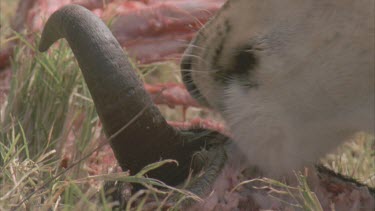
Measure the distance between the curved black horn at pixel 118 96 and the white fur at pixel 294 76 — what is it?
16cm

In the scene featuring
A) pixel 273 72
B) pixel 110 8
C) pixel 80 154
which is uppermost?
pixel 273 72

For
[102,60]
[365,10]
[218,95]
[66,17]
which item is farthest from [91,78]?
[365,10]

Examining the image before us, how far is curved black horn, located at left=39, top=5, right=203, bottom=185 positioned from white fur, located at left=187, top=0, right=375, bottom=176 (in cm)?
16

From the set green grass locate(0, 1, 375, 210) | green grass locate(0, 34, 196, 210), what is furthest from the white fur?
green grass locate(0, 34, 196, 210)

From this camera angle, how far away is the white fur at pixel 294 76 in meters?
1.47

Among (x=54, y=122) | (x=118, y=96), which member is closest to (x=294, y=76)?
(x=118, y=96)

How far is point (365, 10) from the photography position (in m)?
1.43

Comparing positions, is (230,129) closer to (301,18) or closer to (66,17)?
(301,18)

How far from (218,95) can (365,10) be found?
370 mm

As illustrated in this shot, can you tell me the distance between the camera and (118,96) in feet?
4.85

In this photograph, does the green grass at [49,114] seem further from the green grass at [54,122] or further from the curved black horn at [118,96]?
the curved black horn at [118,96]

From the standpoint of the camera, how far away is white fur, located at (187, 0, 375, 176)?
1.47m

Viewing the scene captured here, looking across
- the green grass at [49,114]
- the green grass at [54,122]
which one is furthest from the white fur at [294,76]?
the green grass at [49,114]

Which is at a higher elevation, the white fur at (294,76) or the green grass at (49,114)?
the white fur at (294,76)
